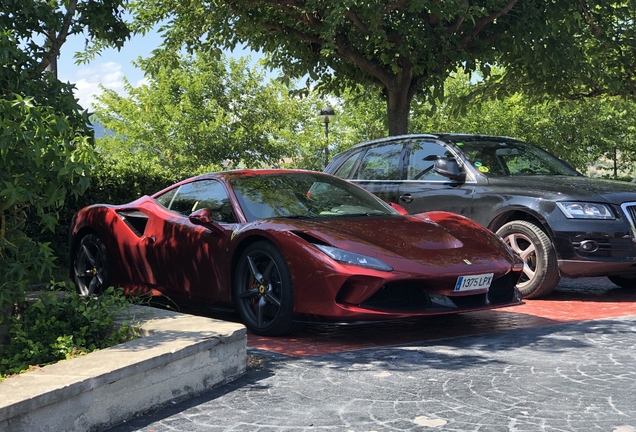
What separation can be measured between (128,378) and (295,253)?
2064mm

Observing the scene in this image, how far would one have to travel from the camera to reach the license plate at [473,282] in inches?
246

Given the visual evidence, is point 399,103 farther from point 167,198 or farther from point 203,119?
point 203,119

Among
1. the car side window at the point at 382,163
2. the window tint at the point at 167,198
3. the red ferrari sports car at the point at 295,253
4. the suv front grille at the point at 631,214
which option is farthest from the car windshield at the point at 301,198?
the suv front grille at the point at 631,214

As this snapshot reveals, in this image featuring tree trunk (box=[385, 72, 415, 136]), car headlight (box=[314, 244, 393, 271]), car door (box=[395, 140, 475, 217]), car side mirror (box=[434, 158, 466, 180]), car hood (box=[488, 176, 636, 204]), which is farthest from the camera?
tree trunk (box=[385, 72, 415, 136])

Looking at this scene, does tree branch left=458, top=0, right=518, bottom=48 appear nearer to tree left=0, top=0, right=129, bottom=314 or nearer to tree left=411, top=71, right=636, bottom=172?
tree left=0, top=0, right=129, bottom=314

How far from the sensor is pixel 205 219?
691cm

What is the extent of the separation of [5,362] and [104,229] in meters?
3.51

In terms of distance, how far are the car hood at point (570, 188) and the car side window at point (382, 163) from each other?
141 centimetres

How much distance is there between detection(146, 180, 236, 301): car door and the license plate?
6.23 ft

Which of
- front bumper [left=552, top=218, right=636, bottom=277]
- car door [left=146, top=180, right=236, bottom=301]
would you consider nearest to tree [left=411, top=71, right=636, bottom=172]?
front bumper [left=552, top=218, right=636, bottom=277]

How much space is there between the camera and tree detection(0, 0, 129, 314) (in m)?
4.75

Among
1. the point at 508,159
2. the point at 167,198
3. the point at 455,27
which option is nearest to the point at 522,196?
the point at 508,159

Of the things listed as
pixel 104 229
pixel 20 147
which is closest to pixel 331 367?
pixel 20 147

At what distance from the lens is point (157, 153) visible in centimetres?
4350
